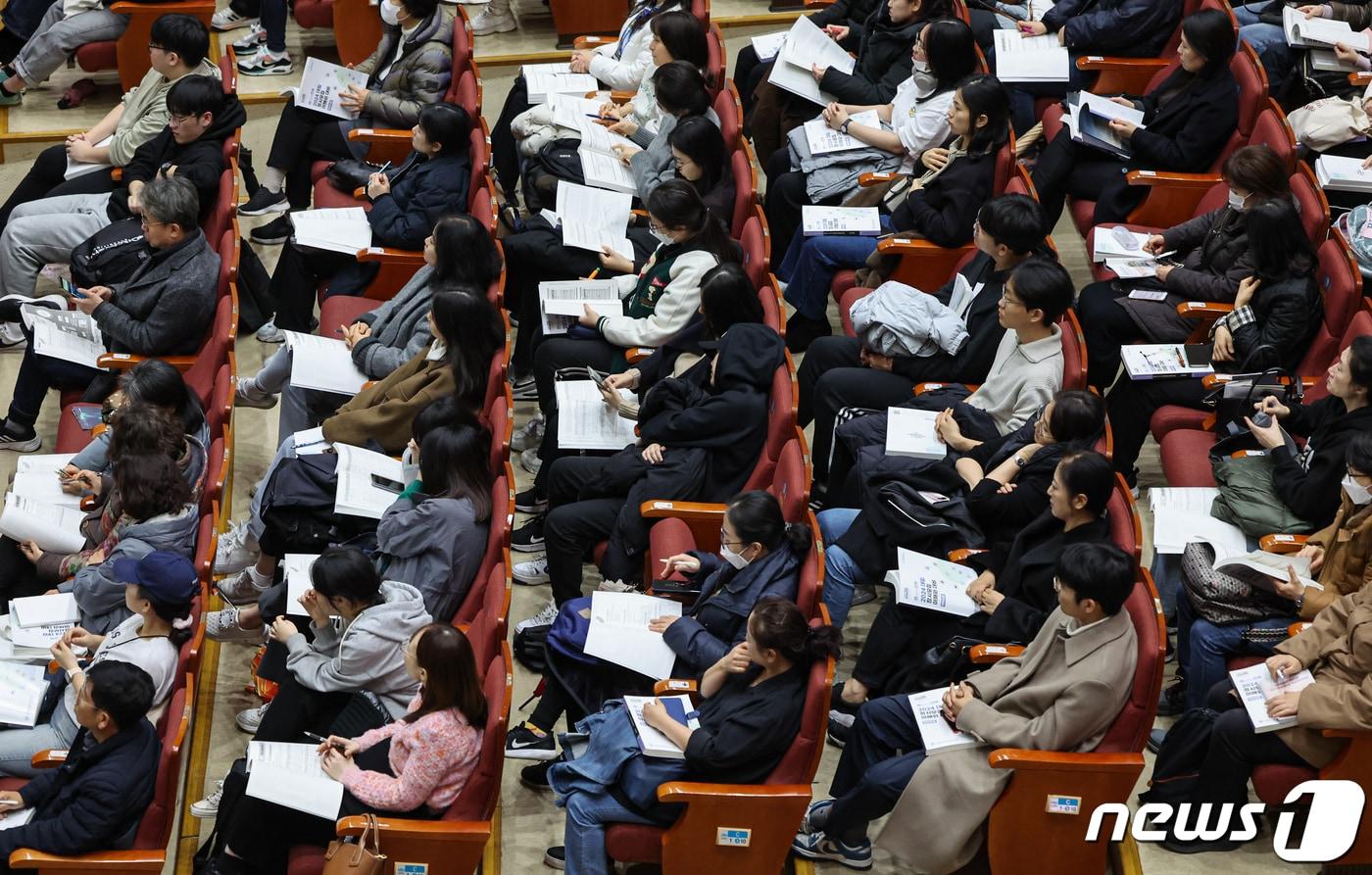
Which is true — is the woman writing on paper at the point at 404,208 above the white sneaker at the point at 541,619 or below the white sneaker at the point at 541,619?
above

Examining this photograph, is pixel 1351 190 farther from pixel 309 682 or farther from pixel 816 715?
pixel 309 682

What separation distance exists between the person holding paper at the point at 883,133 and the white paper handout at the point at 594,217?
63 cm

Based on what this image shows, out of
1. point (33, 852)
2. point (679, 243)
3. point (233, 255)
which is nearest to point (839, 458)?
point (679, 243)

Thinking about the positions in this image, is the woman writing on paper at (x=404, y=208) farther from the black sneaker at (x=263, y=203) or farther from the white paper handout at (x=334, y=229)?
the black sneaker at (x=263, y=203)

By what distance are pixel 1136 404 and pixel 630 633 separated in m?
1.75

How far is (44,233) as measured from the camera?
5.90 metres

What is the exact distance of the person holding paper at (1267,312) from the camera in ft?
15.5

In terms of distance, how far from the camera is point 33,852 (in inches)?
147

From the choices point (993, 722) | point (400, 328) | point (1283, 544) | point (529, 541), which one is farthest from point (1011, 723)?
point (400, 328)

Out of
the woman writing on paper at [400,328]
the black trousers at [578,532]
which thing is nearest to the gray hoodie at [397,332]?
the woman writing on paper at [400,328]

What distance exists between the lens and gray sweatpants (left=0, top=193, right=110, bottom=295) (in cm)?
590

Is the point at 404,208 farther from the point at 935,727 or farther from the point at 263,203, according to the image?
the point at 935,727

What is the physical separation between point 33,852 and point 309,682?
73 centimetres

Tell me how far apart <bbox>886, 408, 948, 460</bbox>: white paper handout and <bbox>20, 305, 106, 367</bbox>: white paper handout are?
253cm
